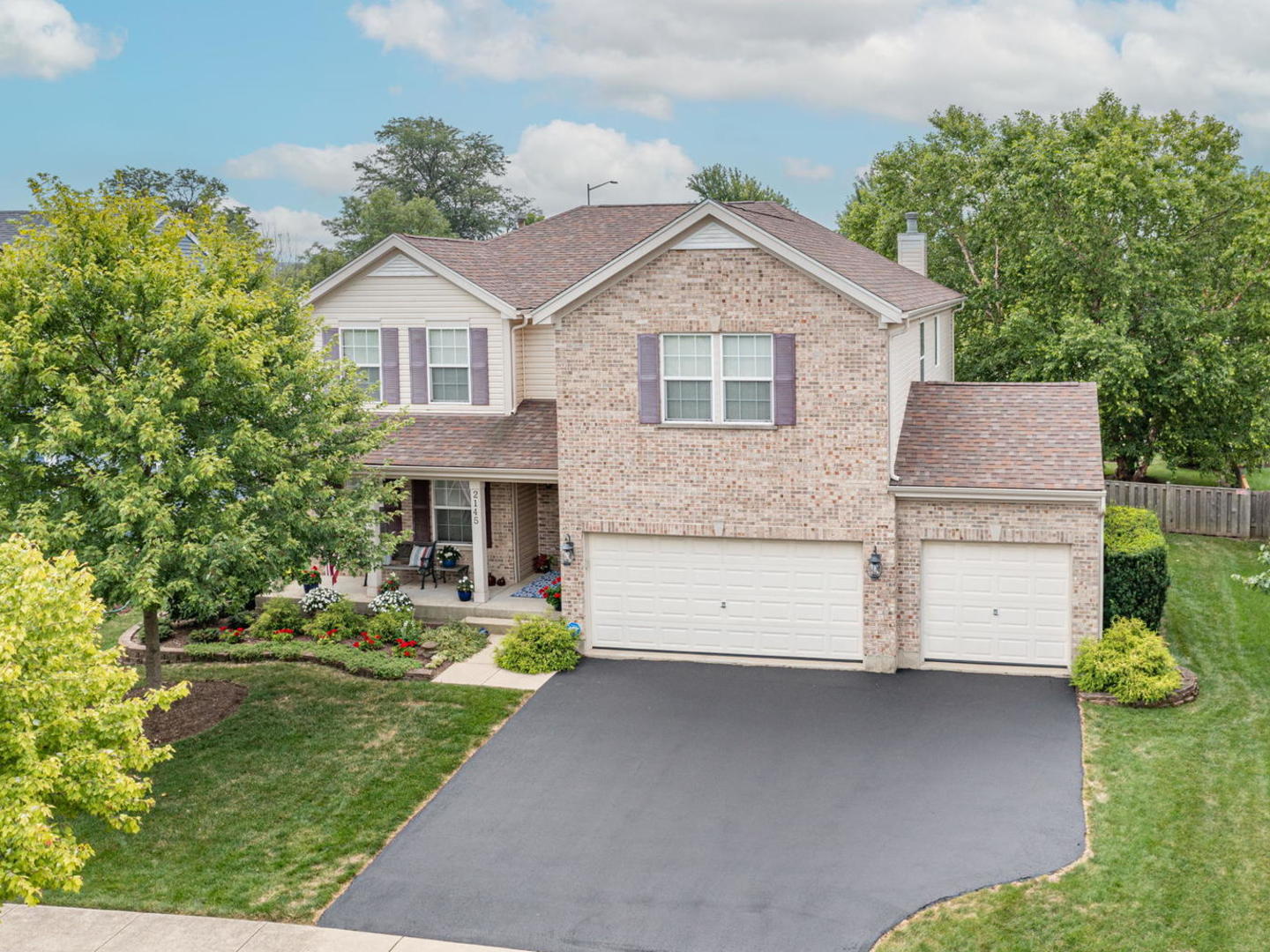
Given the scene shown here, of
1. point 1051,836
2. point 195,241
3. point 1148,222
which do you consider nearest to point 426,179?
point 1148,222

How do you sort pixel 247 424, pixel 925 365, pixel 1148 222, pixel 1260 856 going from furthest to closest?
pixel 1148 222
pixel 925 365
pixel 247 424
pixel 1260 856

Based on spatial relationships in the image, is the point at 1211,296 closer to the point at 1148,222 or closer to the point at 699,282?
the point at 1148,222

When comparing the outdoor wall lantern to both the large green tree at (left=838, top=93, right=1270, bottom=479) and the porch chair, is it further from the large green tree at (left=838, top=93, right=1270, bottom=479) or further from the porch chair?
the large green tree at (left=838, top=93, right=1270, bottom=479)

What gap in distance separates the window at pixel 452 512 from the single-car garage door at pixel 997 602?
30.6 feet

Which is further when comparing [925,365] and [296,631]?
[925,365]

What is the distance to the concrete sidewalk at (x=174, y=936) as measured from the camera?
466 inches

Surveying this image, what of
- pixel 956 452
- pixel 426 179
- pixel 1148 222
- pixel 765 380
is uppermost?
pixel 426 179

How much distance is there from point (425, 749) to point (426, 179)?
7998 cm

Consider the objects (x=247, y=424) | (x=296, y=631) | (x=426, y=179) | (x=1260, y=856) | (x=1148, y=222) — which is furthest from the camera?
(x=426, y=179)

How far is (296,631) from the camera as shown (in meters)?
22.1

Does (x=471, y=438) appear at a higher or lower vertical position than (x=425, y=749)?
higher

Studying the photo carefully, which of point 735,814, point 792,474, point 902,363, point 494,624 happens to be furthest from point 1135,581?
point 494,624

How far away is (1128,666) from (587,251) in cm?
1413

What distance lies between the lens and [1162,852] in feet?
42.9
